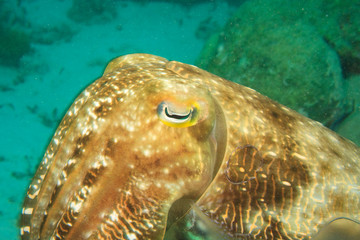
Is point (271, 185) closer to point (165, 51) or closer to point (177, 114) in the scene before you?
point (177, 114)

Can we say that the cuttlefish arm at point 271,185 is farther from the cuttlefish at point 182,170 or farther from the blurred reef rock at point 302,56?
the blurred reef rock at point 302,56

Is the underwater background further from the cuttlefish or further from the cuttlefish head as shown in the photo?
the cuttlefish head

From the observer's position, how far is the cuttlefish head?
1.49 m

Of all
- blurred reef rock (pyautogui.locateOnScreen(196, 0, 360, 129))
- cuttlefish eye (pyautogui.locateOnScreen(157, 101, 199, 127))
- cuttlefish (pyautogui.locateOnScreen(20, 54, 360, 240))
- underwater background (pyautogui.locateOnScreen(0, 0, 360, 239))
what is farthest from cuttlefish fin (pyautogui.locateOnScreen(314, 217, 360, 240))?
blurred reef rock (pyautogui.locateOnScreen(196, 0, 360, 129))

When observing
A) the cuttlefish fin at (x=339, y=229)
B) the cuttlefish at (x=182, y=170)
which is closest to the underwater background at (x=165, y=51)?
the cuttlefish fin at (x=339, y=229)

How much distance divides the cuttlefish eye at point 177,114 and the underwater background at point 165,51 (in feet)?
15.0

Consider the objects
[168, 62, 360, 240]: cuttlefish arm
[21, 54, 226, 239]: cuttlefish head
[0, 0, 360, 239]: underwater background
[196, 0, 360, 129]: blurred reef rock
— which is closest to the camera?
[21, 54, 226, 239]: cuttlefish head

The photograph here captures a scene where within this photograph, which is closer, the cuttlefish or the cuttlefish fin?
the cuttlefish

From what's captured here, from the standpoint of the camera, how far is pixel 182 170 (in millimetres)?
1533

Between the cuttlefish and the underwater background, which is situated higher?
the underwater background

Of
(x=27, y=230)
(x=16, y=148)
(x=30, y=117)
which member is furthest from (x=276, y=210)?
(x=30, y=117)

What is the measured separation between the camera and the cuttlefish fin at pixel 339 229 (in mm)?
1800

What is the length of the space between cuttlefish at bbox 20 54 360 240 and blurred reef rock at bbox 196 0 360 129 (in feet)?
12.0

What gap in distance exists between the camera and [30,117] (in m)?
13.4
